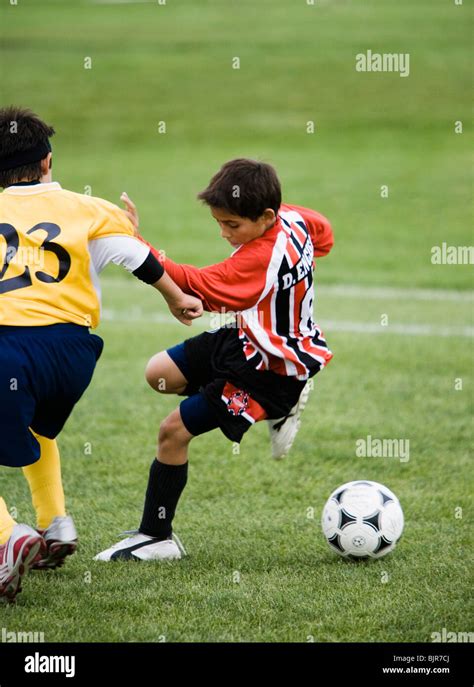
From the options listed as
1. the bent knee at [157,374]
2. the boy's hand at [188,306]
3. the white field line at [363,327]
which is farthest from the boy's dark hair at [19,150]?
the white field line at [363,327]

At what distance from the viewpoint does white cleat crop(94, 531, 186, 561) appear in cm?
473

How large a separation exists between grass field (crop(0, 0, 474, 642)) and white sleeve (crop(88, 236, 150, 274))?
135 centimetres

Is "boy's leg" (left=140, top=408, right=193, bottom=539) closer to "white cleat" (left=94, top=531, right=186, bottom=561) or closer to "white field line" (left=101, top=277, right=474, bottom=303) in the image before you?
"white cleat" (left=94, top=531, right=186, bottom=561)

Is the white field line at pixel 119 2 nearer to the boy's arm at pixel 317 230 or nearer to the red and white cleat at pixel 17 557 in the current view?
the boy's arm at pixel 317 230

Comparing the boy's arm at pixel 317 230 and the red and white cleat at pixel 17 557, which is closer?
the red and white cleat at pixel 17 557

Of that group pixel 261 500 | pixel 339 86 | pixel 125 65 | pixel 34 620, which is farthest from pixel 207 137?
pixel 34 620

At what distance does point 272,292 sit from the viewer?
4543 millimetres

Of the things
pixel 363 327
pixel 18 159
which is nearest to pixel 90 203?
pixel 18 159

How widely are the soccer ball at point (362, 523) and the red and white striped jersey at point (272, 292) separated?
25.3 inches

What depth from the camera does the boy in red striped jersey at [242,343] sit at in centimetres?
441

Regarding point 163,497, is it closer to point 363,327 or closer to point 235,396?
point 235,396

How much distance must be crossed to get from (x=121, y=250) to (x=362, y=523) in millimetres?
1627

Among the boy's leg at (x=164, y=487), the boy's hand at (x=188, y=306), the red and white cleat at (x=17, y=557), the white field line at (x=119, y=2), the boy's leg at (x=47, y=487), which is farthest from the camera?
the white field line at (x=119, y=2)
